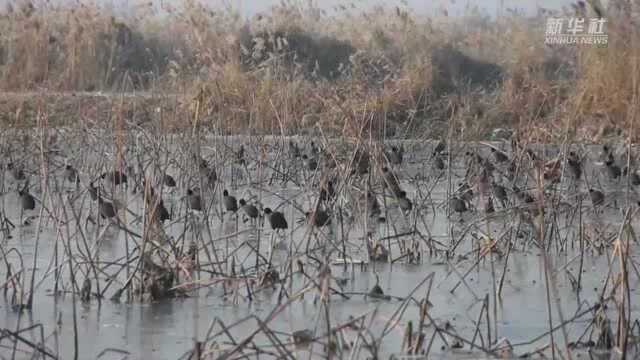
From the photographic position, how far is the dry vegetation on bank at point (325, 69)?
9.77 metres

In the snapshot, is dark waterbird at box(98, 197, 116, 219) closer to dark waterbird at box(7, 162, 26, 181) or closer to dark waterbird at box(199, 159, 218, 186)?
dark waterbird at box(199, 159, 218, 186)

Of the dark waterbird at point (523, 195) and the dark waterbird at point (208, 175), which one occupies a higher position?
the dark waterbird at point (523, 195)

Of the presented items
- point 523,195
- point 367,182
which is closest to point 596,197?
point 523,195

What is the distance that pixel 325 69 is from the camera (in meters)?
18.8

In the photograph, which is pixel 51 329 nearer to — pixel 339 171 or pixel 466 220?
pixel 339 171

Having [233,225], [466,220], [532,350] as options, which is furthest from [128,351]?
[466,220]

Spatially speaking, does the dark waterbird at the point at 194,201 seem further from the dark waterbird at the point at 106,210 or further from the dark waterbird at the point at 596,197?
the dark waterbird at the point at 596,197

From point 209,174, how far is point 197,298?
204 centimetres

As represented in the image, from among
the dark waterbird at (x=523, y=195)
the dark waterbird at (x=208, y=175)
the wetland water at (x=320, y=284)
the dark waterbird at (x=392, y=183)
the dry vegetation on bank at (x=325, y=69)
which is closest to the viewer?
the wetland water at (x=320, y=284)

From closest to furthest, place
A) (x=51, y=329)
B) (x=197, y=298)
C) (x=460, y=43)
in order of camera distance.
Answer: (x=51, y=329) → (x=197, y=298) → (x=460, y=43)

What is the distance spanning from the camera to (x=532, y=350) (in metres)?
3.75

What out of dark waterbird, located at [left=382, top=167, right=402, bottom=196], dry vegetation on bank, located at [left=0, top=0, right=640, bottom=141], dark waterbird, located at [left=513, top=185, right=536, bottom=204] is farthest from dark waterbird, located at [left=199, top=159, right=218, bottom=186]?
dark waterbird, located at [left=513, top=185, right=536, bottom=204]

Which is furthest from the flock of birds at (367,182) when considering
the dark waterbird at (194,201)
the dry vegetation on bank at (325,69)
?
the dry vegetation on bank at (325,69)

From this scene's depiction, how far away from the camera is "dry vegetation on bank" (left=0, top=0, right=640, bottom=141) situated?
977 centimetres
